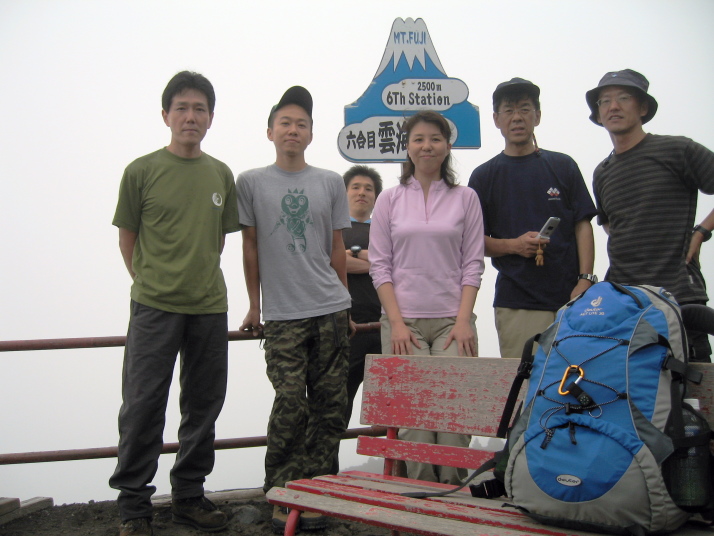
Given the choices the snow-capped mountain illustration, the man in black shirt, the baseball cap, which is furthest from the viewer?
the snow-capped mountain illustration

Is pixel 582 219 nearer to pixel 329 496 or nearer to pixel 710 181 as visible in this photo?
pixel 710 181

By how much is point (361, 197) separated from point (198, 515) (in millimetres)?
2288

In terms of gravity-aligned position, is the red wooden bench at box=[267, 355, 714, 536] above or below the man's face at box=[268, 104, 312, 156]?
below

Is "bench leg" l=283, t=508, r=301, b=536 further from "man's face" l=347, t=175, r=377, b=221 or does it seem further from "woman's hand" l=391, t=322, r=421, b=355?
"man's face" l=347, t=175, r=377, b=221

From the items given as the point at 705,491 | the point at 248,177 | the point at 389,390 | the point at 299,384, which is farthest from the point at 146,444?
the point at 705,491

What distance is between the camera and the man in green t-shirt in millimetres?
2916

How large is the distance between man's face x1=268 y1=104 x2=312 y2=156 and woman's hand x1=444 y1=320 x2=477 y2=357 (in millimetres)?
1186

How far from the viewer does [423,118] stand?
3.25 meters

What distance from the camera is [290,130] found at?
3363 millimetres

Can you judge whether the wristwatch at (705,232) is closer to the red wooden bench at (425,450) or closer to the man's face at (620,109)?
the man's face at (620,109)

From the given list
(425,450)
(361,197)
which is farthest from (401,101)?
(425,450)

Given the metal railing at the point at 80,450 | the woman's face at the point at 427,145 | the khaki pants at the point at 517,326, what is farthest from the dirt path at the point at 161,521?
the woman's face at the point at 427,145

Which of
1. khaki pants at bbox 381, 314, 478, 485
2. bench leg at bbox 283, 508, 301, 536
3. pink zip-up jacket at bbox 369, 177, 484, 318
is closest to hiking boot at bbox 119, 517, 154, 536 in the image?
bench leg at bbox 283, 508, 301, 536

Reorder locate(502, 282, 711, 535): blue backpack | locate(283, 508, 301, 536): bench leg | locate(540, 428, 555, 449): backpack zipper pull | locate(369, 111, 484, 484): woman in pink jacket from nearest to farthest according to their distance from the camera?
1. locate(502, 282, 711, 535): blue backpack
2. locate(540, 428, 555, 449): backpack zipper pull
3. locate(283, 508, 301, 536): bench leg
4. locate(369, 111, 484, 484): woman in pink jacket
